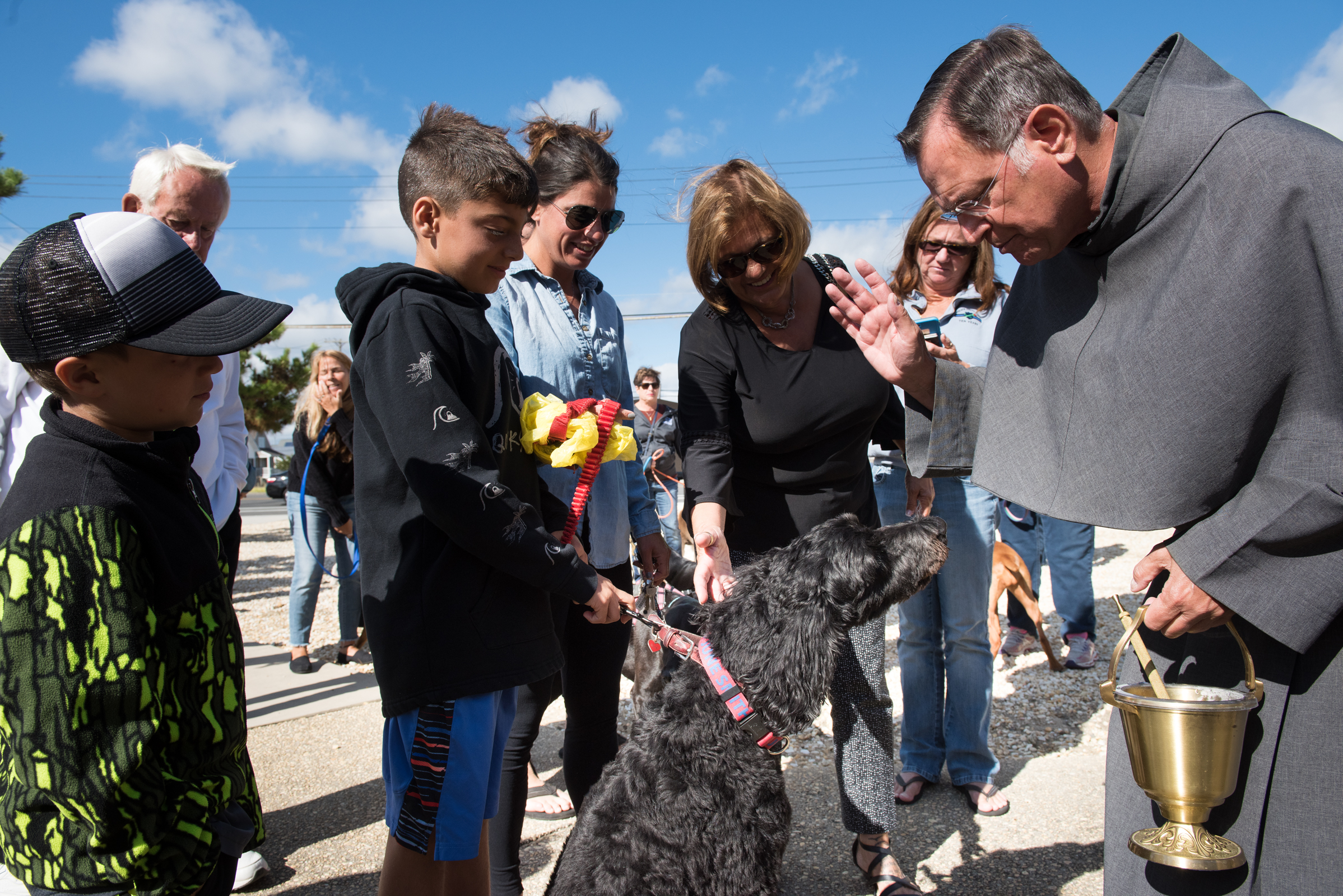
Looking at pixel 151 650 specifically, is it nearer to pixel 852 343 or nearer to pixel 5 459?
pixel 5 459

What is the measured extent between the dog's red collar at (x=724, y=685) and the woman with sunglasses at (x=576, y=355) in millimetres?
428

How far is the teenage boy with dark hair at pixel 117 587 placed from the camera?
1194 millimetres

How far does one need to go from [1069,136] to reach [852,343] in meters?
1.25

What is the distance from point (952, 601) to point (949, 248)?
1.77m

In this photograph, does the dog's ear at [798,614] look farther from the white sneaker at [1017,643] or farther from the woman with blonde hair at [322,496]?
the woman with blonde hair at [322,496]

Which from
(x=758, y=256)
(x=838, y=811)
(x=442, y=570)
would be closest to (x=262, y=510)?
(x=838, y=811)

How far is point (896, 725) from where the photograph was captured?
4508 mm

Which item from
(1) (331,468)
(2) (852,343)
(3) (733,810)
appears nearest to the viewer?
(3) (733,810)

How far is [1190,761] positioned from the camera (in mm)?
1501

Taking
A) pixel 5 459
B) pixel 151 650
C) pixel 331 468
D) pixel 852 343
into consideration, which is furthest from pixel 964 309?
pixel 331 468

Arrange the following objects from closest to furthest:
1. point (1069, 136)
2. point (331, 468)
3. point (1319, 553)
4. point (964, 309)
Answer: point (1319, 553) → point (1069, 136) → point (964, 309) → point (331, 468)

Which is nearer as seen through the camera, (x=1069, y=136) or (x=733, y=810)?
(x=1069, y=136)

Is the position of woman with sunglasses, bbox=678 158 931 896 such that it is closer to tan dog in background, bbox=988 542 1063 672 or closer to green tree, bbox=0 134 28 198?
tan dog in background, bbox=988 542 1063 672

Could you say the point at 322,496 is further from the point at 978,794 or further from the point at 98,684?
the point at 98,684
